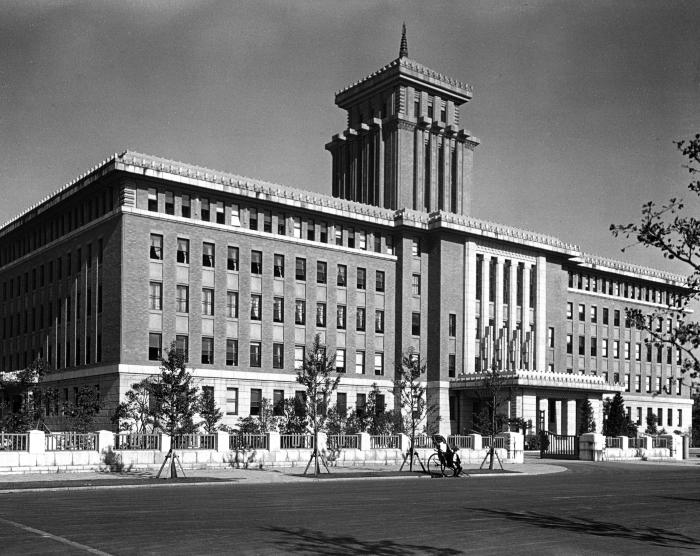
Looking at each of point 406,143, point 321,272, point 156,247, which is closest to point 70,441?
point 156,247

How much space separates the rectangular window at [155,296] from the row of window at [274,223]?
5324 mm

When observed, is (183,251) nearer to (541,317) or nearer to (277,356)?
(277,356)

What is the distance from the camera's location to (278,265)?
6944 cm

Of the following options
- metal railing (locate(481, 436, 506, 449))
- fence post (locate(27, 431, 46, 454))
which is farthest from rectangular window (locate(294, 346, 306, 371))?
fence post (locate(27, 431, 46, 454))

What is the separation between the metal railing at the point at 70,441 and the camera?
3762 centimetres

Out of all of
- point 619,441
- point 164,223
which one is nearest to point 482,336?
point 619,441

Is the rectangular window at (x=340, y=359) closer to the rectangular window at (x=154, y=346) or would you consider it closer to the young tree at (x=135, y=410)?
the rectangular window at (x=154, y=346)

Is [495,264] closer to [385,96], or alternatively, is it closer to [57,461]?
[385,96]

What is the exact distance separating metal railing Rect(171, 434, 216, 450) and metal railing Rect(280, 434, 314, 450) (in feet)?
13.5

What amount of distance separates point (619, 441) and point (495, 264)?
991 inches

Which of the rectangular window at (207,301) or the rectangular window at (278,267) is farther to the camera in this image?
the rectangular window at (278,267)

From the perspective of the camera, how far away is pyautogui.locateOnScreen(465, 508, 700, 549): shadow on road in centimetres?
1761

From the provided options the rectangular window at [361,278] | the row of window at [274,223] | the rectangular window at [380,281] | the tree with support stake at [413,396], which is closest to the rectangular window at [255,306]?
the row of window at [274,223]

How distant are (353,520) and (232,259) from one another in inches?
1896
